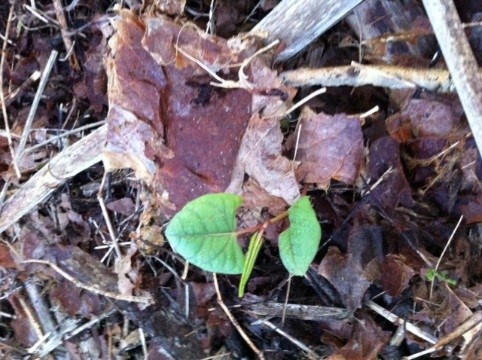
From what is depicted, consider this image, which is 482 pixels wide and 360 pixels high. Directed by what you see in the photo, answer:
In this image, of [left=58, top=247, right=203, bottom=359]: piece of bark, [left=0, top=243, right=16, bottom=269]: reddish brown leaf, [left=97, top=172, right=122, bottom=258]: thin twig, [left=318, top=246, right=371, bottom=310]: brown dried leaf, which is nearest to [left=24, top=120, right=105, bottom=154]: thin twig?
[left=97, top=172, right=122, bottom=258]: thin twig

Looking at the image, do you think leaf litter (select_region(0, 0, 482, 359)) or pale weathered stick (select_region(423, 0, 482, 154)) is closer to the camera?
pale weathered stick (select_region(423, 0, 482, 154))

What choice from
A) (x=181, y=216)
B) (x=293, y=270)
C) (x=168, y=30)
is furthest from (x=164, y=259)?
Answer: (x=168, y=30)

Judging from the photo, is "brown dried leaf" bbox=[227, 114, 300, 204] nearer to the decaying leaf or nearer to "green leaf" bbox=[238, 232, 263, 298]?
"green leaf" bbox=[238, 232, 263, 298]

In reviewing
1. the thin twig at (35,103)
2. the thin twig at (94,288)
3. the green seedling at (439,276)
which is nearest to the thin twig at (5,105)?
the thin twig at (35,103)

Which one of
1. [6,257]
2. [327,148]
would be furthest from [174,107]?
[6,257]

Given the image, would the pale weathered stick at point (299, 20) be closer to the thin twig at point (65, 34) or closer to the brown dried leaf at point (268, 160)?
the brown dried leaf at point (268, 160)
